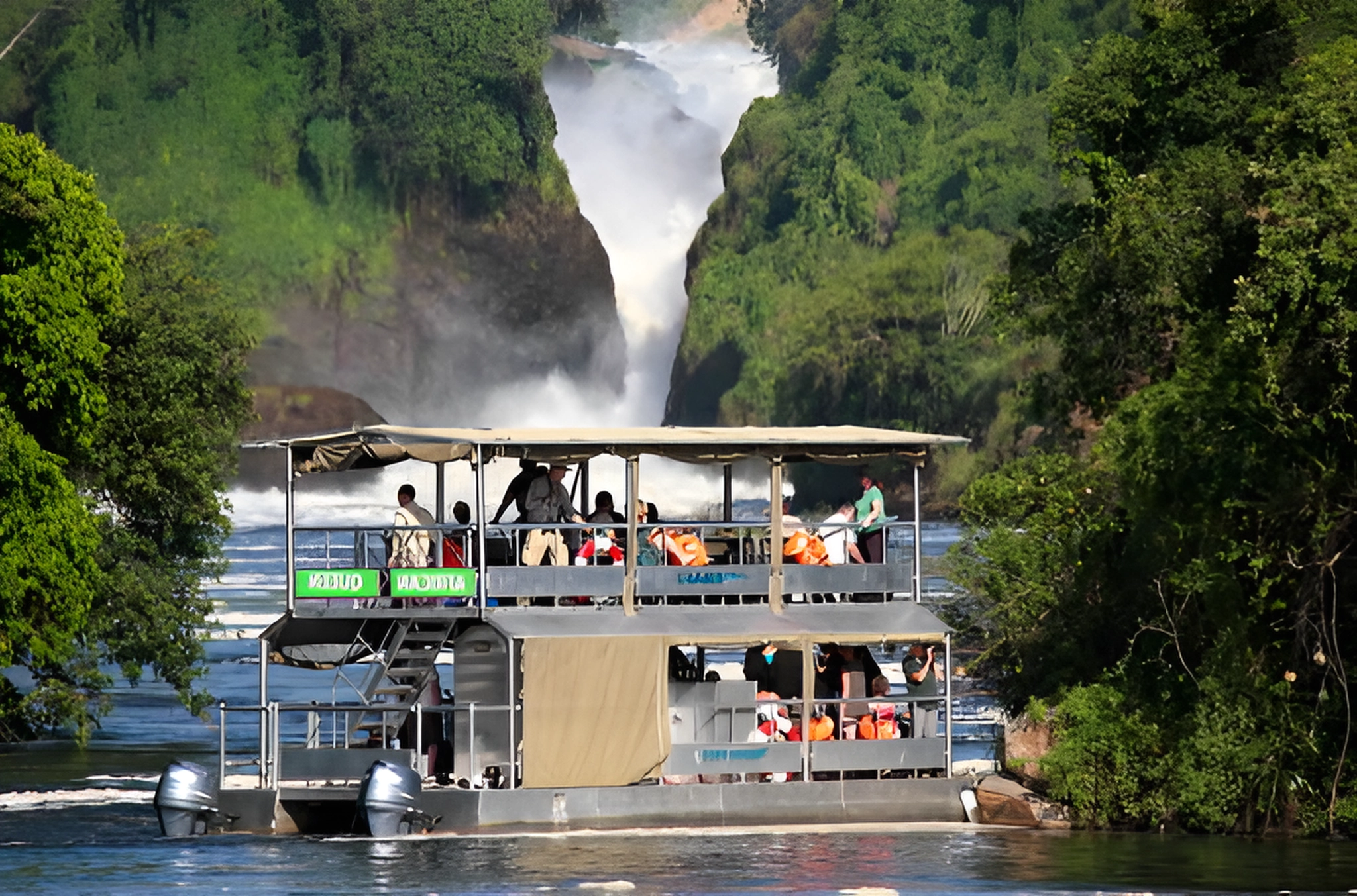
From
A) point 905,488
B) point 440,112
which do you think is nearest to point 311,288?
point 440,112

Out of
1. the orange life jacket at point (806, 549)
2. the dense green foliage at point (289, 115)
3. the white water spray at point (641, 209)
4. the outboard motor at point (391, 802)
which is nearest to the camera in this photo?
the outboard motor at point (391, 802)

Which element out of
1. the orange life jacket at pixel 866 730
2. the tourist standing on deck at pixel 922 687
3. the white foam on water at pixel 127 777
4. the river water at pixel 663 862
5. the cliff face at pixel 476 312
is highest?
the cliff face at pixel 476 312

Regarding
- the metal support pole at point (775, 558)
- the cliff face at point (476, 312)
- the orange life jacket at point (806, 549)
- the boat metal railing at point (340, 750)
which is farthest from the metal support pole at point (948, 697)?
the cliff face at point (476, 312)

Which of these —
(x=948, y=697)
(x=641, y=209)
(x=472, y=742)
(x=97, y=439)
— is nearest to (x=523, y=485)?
(x=472, y=742)

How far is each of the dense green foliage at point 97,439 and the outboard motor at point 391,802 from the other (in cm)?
1057

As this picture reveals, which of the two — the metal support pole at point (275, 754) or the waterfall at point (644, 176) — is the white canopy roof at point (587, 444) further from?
the waterfall at point (644, 176)

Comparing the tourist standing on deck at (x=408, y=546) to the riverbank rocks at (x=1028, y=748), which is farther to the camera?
the riverbank rocks at (x=1028, y=748)

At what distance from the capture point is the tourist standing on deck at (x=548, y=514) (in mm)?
28969

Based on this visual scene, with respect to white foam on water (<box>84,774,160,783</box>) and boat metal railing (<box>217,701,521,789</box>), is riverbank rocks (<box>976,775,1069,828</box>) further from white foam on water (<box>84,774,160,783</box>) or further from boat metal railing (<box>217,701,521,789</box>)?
white foam on water (<box>84,774,160,783</box>)

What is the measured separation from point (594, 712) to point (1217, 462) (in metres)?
7.68

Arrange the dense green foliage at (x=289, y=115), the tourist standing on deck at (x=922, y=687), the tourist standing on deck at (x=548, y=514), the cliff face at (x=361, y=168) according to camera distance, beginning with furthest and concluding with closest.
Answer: the cliff face at (x=361, y=168) → the dense green foliage at (x=289, y=115) → the tourist standing on deck at (x=922, y=687) → the tourist standing on deck at (x=548, y=514)

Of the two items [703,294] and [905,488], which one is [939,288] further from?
[703,294]

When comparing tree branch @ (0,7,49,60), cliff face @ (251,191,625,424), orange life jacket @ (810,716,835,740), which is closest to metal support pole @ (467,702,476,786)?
orange life jacket @ (810,716,835,740)

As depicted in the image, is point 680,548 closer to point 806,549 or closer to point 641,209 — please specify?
point 806,549
